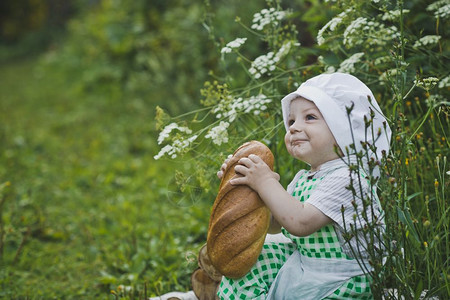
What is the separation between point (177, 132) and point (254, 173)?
3.17 ft

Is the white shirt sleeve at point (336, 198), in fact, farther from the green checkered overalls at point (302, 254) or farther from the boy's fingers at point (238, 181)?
the boy's fingers at point (238, 181)

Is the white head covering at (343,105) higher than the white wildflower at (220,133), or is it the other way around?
the white head covering at (343,105)

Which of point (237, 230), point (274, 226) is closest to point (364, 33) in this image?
point (274, 226)

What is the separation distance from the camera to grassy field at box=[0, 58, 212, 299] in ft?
9.67

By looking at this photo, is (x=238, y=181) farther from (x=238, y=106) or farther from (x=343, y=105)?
(x=238, y=106)

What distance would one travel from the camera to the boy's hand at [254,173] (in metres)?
1.81

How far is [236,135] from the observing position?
261cm

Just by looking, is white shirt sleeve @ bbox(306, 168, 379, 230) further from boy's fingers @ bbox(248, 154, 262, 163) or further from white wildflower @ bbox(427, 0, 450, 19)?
white wildflower @ bbox(427, 0, 450, 19)

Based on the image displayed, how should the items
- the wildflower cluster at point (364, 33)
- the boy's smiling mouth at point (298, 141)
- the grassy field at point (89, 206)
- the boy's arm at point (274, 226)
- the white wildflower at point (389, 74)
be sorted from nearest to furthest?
the white wildflower at point (389, 74) → the boy's smiling mouth at point (298, 141) → the boy's arm at point (274, 226) → the wildflower cluster at point (364, 33) → the grassy field at point (89, 206)

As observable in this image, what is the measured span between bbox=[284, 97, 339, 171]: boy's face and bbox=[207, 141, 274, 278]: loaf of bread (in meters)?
0.25

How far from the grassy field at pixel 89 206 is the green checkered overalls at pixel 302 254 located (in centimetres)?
59

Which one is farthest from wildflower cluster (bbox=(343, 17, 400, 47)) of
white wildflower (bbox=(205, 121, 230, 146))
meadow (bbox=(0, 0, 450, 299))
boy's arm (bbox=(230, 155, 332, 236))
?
boy's arm (bbox=(230, 155, 332, 236))

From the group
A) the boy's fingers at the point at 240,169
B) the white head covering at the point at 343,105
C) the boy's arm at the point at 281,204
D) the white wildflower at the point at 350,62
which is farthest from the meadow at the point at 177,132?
the boy's fingers at the point at 240,169

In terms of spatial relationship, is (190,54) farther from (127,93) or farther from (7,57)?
(7,57)
